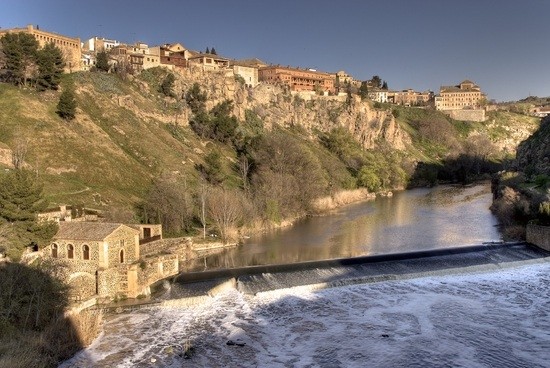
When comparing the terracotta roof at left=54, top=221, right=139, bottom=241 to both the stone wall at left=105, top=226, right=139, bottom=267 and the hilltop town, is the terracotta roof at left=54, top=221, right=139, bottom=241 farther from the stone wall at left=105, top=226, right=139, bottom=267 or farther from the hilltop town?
the hilltop town

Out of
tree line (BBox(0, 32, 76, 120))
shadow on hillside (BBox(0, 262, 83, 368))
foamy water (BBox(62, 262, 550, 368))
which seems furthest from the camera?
tree line (BBox(0, 32, 76, 120))

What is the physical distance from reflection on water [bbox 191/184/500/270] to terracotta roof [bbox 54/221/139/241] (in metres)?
7.54

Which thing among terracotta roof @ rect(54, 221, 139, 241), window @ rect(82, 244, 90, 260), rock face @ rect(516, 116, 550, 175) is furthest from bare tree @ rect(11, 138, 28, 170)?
rock face @ rect(516, 116, 550, 175)

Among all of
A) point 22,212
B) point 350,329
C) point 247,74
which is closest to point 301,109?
point 247,74

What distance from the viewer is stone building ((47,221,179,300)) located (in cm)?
2530

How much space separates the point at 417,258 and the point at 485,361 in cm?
1336

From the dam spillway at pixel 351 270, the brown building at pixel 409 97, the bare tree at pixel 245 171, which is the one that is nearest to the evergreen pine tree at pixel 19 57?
the bare tree at pixel 245 171

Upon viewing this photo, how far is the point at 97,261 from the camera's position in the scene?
83.7 feet

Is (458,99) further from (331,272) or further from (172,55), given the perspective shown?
(331,272)

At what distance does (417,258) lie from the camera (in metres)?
32.0

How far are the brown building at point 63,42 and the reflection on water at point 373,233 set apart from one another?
4098 centimetres

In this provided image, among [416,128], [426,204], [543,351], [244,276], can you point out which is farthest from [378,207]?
[416,128]

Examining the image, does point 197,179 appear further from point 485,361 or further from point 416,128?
point 416,128

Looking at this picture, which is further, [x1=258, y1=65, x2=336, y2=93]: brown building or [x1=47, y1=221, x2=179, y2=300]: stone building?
[x1=258, y1=65, x2=336, y2=93]: brown building
